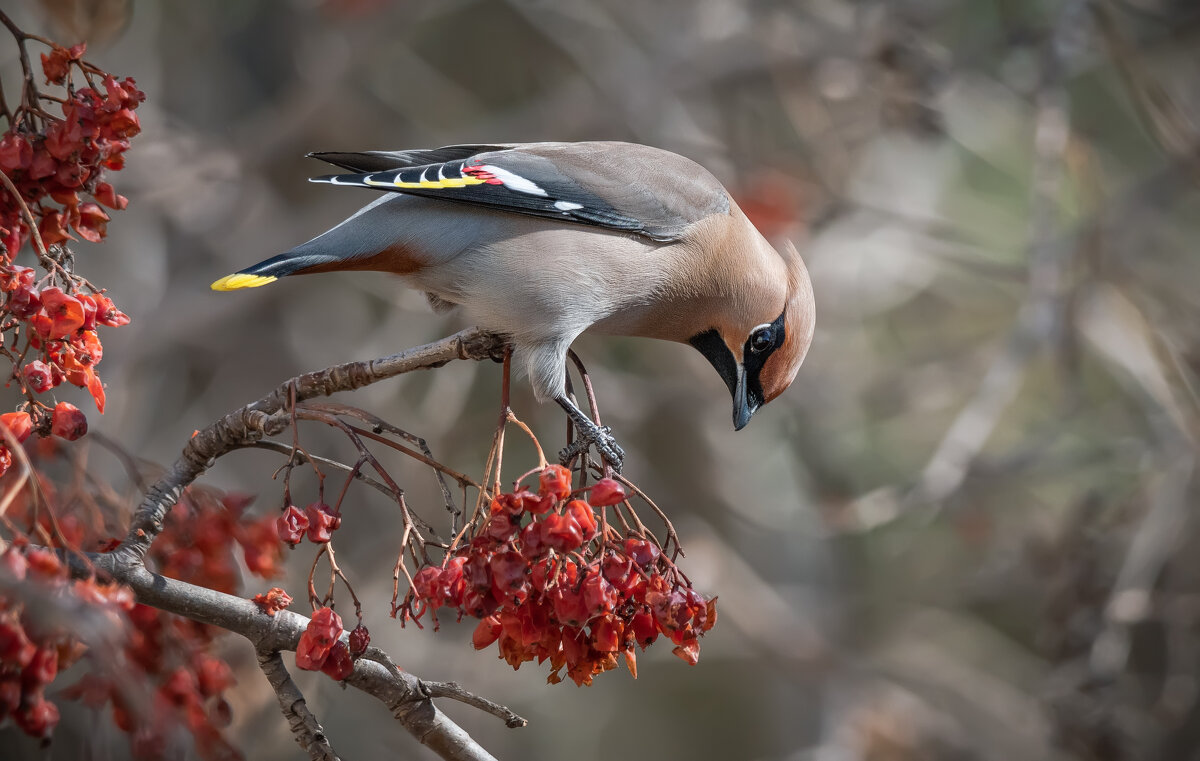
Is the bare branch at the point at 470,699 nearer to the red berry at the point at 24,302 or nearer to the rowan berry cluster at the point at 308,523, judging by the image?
the rowan berry cluster at the point at 308,523

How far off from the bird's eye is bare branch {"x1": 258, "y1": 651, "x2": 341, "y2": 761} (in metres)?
1.68

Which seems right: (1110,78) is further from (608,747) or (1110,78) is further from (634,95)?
(608,747)

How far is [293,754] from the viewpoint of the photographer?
5195 millimetres

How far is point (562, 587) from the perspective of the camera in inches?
75.2

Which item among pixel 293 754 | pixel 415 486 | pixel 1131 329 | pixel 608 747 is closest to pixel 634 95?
pixel 415 486

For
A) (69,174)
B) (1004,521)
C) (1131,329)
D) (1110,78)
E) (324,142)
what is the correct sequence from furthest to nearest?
(1110,78) → (1004,521) → (324,142) → (1131,329) → (69,174)

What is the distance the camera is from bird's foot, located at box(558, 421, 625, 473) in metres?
2.17

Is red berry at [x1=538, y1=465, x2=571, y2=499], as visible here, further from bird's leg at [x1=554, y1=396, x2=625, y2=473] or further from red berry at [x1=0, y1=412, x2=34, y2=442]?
red berry at [x1=0, y1=412, x2=34, y2=442]

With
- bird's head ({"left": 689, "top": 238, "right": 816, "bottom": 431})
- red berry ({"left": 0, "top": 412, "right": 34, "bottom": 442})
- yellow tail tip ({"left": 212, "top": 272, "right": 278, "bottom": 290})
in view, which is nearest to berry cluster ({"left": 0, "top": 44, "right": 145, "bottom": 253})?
red berry ({"left": 0, "top": 412, "right": 34, "bottom": 442})

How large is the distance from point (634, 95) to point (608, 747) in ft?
14.4

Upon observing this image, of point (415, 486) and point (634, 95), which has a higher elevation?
point (634, 95)

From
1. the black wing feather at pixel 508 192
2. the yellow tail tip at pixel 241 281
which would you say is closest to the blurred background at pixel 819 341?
the black wing feather at pixel 508 192

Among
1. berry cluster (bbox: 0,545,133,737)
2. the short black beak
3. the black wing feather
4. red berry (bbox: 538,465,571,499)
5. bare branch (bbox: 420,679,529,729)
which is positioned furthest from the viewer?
the short black beak

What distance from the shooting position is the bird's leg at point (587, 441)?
2.19 meters
